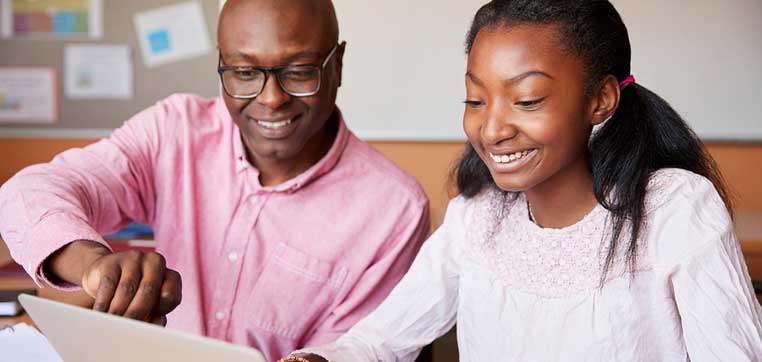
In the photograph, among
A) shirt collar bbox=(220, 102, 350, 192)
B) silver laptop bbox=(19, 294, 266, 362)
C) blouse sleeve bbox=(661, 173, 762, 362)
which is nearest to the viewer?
silver laptop bbox=(19, 294, 266, 362)

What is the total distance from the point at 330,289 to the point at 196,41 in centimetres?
180

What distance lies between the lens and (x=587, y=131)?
1.10 m

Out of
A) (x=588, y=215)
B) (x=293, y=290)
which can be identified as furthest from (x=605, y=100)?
(x=293, y=290)

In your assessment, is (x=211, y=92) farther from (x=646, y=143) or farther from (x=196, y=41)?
(x=646, y=143)

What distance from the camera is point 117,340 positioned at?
2.70 ft

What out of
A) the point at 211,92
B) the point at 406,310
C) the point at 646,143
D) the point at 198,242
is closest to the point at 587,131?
the point at 646,143

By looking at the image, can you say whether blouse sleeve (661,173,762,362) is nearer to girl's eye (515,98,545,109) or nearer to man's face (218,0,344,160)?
girl's eye (515,98,545,109)

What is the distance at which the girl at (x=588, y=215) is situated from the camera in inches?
40.0

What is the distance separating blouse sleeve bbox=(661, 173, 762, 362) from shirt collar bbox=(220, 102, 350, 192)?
661 mm

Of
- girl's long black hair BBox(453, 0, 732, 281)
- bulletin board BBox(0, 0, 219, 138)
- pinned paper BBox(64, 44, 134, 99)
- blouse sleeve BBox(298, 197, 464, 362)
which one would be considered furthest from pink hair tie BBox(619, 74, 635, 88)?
pinned paper BBox(64, 44, 134, 99)

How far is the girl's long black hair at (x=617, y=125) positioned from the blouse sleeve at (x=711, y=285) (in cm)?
7

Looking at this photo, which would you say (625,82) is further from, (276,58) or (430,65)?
(430,65)

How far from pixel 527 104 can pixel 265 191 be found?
621 millimetres

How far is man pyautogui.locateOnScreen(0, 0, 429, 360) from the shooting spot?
4.69 feet
